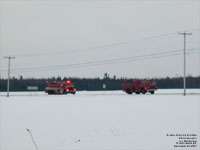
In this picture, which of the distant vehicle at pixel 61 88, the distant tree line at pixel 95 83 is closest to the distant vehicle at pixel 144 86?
the distant vehicle at pixel 61 88

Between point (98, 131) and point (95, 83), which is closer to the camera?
point (98, 131)

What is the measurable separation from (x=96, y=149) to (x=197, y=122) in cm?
622

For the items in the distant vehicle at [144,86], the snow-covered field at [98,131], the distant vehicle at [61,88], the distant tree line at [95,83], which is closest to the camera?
the snow-covered field at [98,131]

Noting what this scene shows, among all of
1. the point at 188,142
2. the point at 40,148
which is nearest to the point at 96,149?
the point at 40,148

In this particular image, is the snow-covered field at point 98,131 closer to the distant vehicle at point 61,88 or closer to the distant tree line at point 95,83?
the distant vehicle at point 61,88

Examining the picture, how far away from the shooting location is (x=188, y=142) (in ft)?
34.2

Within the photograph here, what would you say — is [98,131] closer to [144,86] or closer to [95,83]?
[144,86]

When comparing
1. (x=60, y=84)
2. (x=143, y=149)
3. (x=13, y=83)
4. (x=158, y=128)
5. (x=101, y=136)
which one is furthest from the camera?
(x=13, y=83)

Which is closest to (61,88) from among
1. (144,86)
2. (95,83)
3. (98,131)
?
(144,86)

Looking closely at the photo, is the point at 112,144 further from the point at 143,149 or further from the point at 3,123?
the point at 3,123

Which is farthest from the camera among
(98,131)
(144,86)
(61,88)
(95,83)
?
(95,83)

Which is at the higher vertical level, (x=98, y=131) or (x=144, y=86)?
(x=144, y=86)

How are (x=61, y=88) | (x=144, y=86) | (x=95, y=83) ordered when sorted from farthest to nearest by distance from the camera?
1. (x=95, y=83)
2. (x=61, y=88)
3. (x=144, y=86)

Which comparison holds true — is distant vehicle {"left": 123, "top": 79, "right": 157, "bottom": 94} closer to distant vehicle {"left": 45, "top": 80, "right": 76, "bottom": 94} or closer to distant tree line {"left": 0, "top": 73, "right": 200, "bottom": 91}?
distant vehicle {"left": 45, "top": 80, "right": 76, "bottom": 94}
